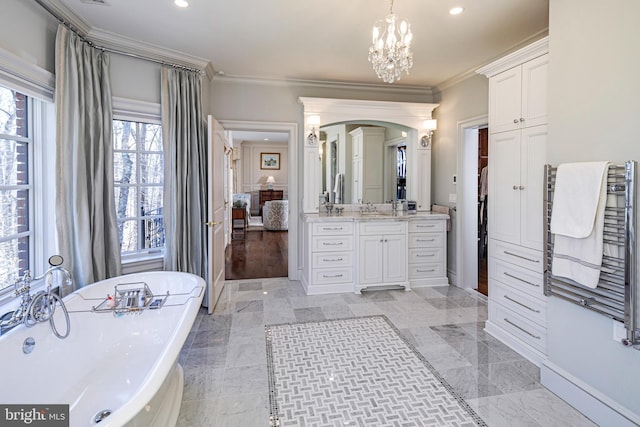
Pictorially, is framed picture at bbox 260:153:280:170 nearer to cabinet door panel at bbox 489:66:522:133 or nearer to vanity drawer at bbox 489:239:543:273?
cabinet door panel at bbox 489:66:522:133

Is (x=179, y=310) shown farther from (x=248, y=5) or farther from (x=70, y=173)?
(x=248, y=5)

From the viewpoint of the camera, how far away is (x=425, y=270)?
445 cm

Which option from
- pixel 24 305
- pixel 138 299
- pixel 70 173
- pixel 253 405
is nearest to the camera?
pixel 24 305

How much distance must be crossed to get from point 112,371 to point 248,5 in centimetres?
273

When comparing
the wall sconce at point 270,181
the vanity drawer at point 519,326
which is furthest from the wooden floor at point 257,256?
the wall sconce at point 270,181

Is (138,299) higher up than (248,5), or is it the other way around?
(248,5)

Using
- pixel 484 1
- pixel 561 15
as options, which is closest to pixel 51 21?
pixel 484 1

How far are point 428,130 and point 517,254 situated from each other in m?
2.47

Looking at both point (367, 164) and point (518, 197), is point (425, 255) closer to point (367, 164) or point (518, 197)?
point (367, 164)

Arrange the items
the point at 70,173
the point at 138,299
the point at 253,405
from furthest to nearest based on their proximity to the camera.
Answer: the point at 70,173, the point at 138,299, the point at 253,405

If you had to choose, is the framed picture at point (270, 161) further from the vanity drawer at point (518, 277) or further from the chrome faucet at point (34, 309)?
the chrome faucet at point (34, 309)

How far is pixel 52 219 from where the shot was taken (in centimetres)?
259

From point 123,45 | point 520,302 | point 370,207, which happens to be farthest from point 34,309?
point 370,207
